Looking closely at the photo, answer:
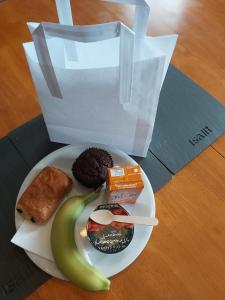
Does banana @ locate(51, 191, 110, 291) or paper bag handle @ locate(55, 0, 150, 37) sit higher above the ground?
paper bag handle @ locate(55, 0, 150, 37)

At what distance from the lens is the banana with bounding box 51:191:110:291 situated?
47 cm

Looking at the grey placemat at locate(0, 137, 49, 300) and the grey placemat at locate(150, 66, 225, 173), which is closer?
the grey placemat at locate(0, 137, 49, 300)

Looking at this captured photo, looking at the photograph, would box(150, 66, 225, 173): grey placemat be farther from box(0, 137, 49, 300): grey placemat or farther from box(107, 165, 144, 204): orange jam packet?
box(0, 137, 49, 300): grey placemat

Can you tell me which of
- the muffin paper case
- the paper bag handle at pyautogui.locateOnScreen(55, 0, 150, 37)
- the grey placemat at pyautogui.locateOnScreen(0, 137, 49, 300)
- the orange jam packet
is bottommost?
the grey placemat at pyautogui.locateOnScreen(0, 137, 49, 300)

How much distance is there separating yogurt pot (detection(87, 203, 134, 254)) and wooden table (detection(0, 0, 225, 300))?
5cm

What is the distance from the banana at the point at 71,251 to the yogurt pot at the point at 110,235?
4 centimetres

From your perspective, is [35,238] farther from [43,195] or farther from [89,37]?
[89,37]

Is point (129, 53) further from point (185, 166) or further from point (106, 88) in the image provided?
point (185, 166)

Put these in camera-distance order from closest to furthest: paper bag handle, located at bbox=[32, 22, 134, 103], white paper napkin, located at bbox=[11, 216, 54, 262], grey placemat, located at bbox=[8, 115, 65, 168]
→ paper bag handle, located at bbox=[32, 22, 134, 103] < white paper napkin, located at bbox=[11, 216, 54, 262] < grey placemat, located at bbox=[8, 115, 65, 168]

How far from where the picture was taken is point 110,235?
1.65 ft

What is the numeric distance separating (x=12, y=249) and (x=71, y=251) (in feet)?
0.41

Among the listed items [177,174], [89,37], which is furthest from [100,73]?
[177,174]

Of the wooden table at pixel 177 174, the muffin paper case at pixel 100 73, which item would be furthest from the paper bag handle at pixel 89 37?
the wooden table at pixel 177 174

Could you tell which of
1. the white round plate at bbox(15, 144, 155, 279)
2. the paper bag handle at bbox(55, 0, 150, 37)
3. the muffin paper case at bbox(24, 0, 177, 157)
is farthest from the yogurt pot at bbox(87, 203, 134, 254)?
the paper bag handle at bbox(55, 0, 150, 37)
